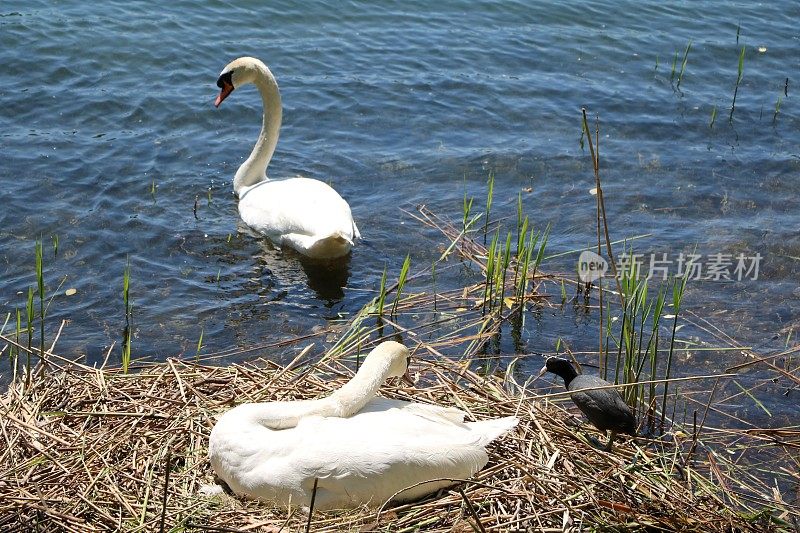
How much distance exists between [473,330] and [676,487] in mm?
2608

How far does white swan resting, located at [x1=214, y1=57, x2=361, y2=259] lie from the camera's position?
887 centimetres

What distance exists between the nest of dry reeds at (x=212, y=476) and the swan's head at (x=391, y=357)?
48cm

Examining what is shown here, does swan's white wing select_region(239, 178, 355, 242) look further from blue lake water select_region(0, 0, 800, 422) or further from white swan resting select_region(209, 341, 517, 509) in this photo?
white swan resting select_region(209, 341, 517, 509)

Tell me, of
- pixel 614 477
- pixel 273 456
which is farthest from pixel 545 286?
pixel 273 456

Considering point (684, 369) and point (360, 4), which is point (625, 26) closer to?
point (360, 4)

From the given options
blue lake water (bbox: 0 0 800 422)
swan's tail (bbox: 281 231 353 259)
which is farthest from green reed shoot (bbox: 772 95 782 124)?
swan's tail (bbox: 281 231 353 259)

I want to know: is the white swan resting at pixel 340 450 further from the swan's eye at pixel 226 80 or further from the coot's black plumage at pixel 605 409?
the swan's eye at pixel 226 80

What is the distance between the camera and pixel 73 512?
4969mm

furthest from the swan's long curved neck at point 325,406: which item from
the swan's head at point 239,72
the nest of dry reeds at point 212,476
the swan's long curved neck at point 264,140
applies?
the swan's head at point 239,72

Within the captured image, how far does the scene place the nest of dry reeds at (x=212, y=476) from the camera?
194 inches

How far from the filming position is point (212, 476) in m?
5.35

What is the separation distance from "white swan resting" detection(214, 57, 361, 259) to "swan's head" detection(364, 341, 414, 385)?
123 inches

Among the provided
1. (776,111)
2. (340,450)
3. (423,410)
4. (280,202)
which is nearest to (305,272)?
(280,202)

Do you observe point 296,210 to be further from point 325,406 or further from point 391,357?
point 325,406
